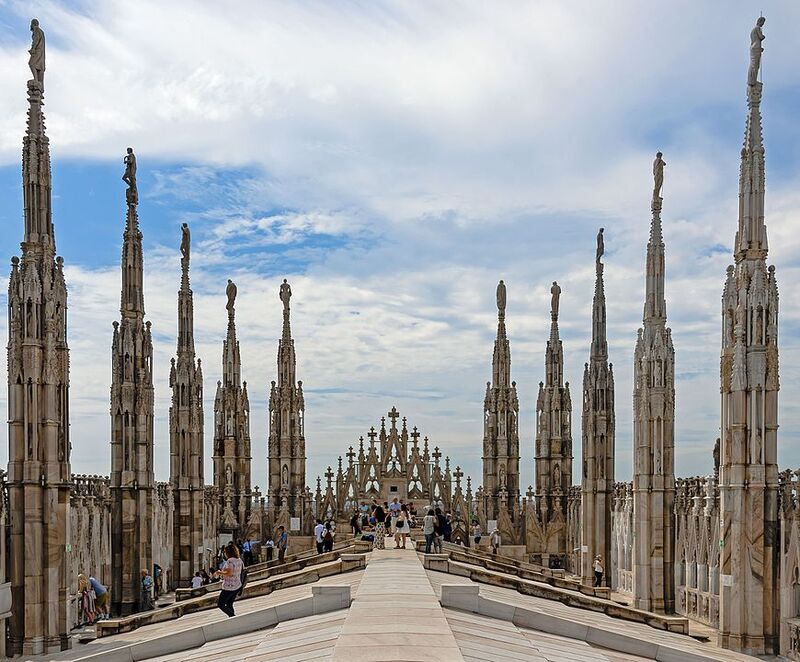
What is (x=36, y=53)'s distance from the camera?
2522 centimetres

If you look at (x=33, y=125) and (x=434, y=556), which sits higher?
(x=33, y=125)

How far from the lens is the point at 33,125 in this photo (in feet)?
81.7

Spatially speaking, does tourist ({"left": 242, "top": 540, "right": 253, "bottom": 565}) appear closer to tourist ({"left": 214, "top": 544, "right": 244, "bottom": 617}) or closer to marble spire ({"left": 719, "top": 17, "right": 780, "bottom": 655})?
marble spire ({"left": 719, "top": 17, "right": 780, "bottom": 655})

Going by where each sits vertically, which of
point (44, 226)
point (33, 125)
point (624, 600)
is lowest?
point (624, 600)

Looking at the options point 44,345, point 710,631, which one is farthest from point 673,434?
point 44,345

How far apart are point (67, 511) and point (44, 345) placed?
3960 mm

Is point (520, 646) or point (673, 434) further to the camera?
point (673, 434)

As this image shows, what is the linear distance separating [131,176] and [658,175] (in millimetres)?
16285

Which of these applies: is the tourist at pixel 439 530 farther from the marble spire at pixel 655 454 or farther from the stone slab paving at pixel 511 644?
the stone slab paving at pixel 511 644

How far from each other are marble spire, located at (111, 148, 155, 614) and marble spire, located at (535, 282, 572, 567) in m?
18.9

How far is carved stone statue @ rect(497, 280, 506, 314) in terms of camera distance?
47812 mm

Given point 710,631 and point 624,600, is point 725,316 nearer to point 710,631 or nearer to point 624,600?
point 710,631

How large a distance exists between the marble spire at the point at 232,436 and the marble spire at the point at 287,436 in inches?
54.0

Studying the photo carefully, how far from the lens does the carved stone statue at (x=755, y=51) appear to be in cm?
2488
